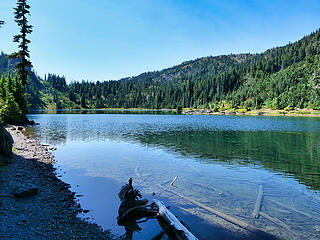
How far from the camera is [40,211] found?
33.0 ft

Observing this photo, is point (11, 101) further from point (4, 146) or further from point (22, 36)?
point (4, 146)

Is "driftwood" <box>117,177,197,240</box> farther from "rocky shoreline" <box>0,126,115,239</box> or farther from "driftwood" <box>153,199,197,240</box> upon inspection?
"rocky shoreline" <box>0,126,115,239</box>

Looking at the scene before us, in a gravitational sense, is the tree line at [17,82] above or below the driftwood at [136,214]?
above

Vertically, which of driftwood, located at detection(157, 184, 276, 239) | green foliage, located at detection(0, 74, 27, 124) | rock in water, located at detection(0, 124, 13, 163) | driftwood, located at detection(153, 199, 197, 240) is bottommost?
driftwood, located at detection(157, 184, 276, 239)

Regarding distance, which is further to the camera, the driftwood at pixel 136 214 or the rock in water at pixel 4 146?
the rock in water at pixel 4 146

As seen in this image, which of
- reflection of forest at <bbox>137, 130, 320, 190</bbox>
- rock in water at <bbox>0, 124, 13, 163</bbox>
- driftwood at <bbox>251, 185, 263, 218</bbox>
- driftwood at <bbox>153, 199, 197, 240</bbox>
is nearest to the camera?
driftwood at <bbox>153, 199, 197, 240</bbox>

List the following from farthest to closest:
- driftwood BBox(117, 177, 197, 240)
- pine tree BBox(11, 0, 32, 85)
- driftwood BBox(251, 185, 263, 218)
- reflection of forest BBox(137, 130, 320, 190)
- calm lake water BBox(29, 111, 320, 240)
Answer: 1. pine tree BBox(11, 0, 32, 85)
2. reflection of forest BBox(137, 130, 320, 190)
3. driftwood BBox(251, 185, 263, 218)
4. calm lake water BBox(29, 111, 320, 240)
5. driftwood BBox(117, 177, 197, 240)

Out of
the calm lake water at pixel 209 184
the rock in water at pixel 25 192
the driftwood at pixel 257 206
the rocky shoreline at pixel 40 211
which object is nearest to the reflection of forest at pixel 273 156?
the calm lake water at pixel 209 184

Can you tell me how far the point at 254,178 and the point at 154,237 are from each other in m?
12.2

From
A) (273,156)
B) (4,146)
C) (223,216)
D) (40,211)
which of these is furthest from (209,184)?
(4,146)

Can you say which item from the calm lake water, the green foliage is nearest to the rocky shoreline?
the calm lake water

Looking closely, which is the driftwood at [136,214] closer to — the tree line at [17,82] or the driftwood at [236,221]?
the driftwood at [236,221]

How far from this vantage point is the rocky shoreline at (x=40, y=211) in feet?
26.9

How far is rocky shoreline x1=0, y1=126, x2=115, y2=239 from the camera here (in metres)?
8.20
